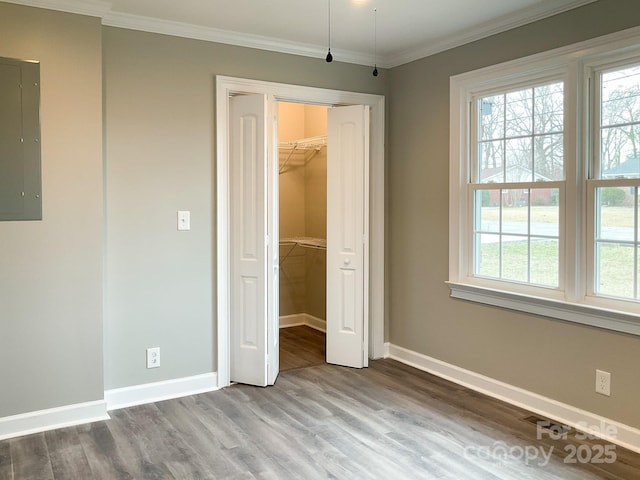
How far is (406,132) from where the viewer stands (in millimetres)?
4473

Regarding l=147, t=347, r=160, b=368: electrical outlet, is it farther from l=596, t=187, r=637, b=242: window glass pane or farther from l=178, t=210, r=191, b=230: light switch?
l=596, t=187, r=637, b=242: window glass pane

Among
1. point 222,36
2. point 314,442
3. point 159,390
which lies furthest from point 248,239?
point 314,442

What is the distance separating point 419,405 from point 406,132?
213 centimetres

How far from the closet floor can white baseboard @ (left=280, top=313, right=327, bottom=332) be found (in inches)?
2.7

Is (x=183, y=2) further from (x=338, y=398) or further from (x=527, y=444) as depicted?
(x=527, y=444)

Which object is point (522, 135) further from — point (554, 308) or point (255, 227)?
point (255, 227)

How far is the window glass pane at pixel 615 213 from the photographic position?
118 inches

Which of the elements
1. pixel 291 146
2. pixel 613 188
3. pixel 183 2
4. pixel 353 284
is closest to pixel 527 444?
pixel 613 188

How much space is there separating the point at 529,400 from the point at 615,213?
1.29 metres

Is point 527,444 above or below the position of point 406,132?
below

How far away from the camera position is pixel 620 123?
304 cm

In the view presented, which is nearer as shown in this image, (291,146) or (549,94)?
(549,94)

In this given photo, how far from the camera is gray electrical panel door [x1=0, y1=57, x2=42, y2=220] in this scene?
3045mm

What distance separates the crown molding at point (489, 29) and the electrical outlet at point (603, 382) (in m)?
2.07
